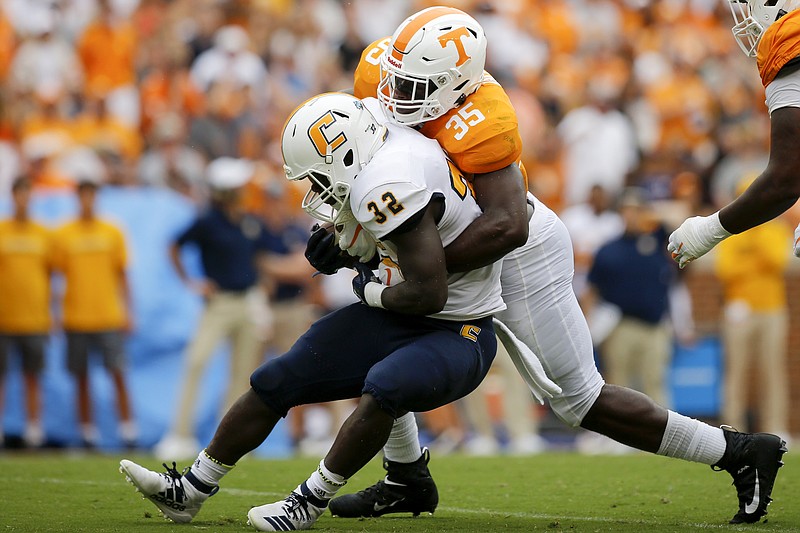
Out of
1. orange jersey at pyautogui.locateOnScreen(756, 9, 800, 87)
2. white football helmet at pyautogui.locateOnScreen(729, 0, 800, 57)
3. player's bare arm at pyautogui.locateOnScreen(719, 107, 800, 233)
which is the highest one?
white football helmet at pyautogui.locateOnScreen(729, 0, 800, 57)

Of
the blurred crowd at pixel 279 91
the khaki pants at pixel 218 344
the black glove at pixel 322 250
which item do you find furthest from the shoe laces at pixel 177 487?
the blurred crowd at pixel 279 91

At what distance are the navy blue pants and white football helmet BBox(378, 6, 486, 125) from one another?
2.43ft

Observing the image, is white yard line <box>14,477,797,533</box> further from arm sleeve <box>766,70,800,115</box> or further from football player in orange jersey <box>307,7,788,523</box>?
arm sleeve <box>766,70,800,115</box>

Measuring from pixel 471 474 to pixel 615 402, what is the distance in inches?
85.1

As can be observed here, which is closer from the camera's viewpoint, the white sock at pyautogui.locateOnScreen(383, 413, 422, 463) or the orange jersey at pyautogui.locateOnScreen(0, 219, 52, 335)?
the white sock at pyautogui.locateOnScreen(383, 413, 422, 463)

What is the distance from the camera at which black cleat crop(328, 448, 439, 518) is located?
193 inches

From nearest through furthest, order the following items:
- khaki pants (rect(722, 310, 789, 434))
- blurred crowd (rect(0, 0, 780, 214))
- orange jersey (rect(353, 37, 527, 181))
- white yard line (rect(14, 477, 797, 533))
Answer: orange jersey (rect(353, 37, 527, 181)) → white yard line (rect(14, 477, 797, 533)) → khaki pants (rect(722, 310, 789, 434)) → blurred crowd (rect(0, 0, 780, 214))

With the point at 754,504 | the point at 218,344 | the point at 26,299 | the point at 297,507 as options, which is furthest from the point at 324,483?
the point at 26,299

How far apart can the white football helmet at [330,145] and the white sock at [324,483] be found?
0.91 metres

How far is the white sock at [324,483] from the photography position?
423cm

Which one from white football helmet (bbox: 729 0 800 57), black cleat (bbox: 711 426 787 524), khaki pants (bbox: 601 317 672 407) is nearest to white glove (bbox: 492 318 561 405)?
black cleat (bbox: 711 426 787 524)

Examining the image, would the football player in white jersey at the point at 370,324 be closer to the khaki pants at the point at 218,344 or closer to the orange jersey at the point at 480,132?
the orange jersey at the point at 480,132

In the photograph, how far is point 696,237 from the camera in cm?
442

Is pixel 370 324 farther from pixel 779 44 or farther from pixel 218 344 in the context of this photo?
pixel 218 344
